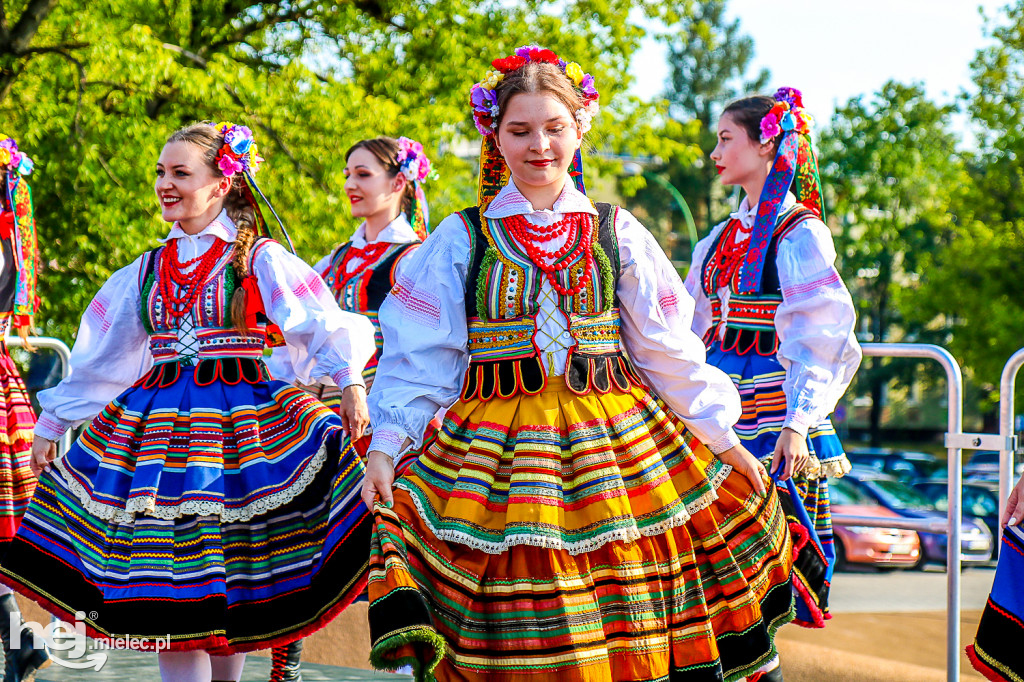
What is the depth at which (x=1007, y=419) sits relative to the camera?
4.17 m

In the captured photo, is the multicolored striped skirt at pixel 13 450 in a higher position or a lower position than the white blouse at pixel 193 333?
lower

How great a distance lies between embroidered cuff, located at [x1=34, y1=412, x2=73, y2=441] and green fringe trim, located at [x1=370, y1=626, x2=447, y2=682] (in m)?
1.83

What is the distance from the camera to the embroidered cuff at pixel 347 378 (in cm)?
333

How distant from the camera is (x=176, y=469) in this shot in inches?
128

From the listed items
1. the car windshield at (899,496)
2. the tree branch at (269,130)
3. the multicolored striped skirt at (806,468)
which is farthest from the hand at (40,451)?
the car windshield at (899,496)

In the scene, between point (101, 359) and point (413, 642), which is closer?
point (413, 642)

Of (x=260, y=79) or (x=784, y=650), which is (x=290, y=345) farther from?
(x=260, y=79)

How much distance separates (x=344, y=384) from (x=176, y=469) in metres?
0.56

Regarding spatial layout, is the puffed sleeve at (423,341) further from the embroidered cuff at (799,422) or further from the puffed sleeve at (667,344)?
the embroidered cuff at (799,422)

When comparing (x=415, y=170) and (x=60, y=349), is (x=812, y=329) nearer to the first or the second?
(x=415, y=170)

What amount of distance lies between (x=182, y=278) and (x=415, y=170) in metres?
2.08

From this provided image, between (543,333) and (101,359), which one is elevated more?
(543,333)

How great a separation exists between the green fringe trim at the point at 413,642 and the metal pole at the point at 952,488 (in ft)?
8.29

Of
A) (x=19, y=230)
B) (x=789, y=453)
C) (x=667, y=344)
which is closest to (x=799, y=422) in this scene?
(x=789, y=453)
